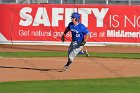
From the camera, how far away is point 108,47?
27781 millimetres

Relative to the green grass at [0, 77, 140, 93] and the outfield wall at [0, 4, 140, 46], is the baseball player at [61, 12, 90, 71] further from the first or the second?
the outfield wall at [0, 4, 140, 46]

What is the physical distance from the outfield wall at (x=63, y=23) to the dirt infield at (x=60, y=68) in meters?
6.75

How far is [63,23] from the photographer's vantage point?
2800 cm

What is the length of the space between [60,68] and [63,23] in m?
10.8

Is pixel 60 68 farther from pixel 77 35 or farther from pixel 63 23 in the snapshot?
pixel 63 23


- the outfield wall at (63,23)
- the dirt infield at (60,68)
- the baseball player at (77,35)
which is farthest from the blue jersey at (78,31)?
the outfield wall at (63,23)

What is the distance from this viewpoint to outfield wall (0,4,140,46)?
1094 inches

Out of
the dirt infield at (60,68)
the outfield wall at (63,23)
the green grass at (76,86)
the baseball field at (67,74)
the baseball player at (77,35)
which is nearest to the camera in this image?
the green grass at (76,86)

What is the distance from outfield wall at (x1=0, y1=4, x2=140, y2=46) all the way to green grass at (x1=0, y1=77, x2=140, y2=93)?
13173 millimetres

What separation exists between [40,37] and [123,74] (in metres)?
12.6

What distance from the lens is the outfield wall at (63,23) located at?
2780cm

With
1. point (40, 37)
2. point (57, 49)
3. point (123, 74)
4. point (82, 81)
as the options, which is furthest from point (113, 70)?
point (40, 37)

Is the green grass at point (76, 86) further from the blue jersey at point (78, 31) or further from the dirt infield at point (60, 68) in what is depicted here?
the blue jersey at point (78, 31)

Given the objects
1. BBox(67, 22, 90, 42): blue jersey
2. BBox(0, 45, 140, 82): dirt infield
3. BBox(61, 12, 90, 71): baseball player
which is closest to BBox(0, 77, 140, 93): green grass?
BBox(0, 45, 140, 82): dirt infield
